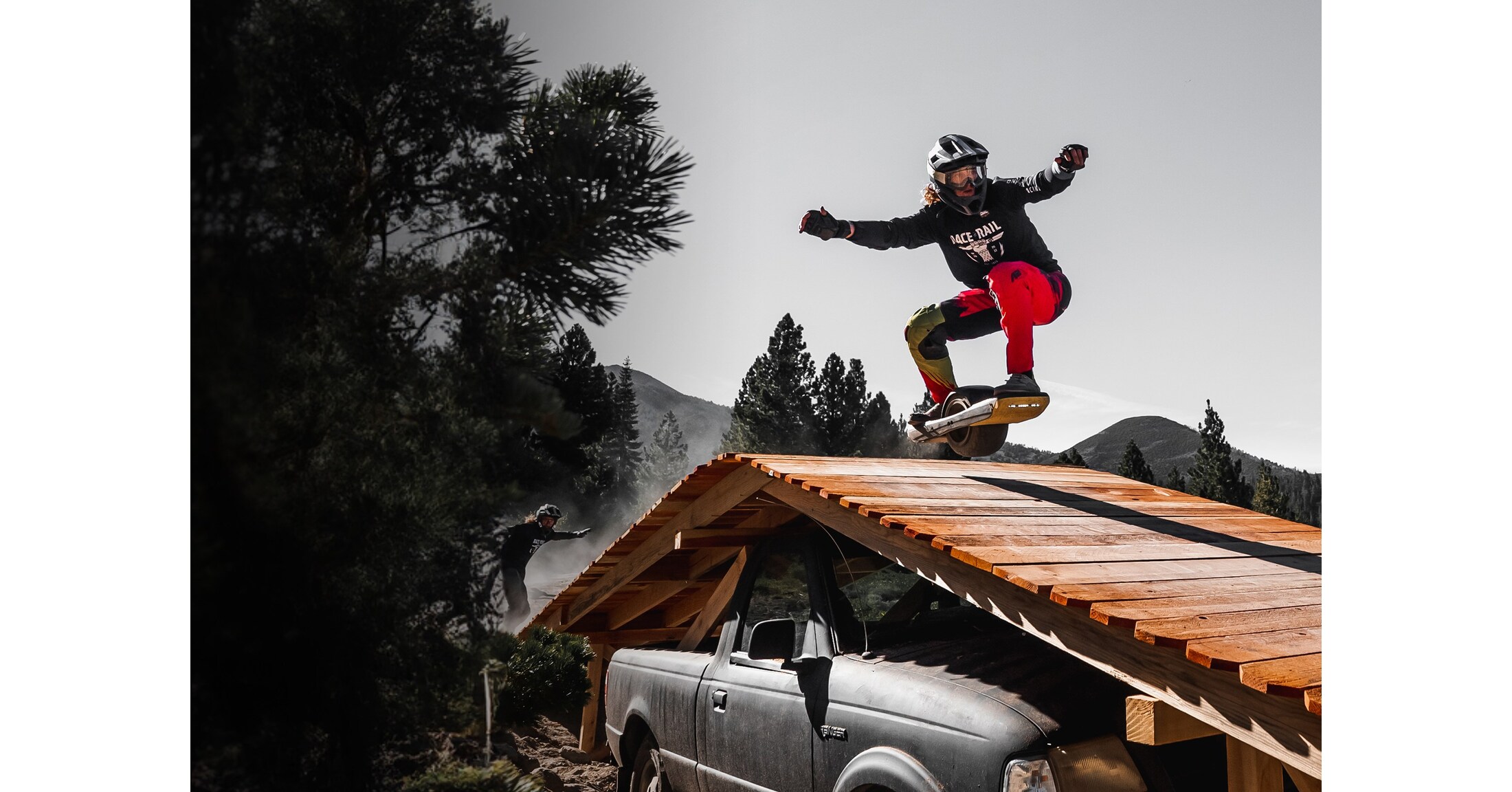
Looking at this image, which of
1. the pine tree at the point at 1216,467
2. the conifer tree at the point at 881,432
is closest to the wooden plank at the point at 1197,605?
the pine tree at the point at 1216,467

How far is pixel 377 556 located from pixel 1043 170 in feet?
10.6

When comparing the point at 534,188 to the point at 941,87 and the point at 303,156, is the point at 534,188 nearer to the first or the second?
the point at 303,156

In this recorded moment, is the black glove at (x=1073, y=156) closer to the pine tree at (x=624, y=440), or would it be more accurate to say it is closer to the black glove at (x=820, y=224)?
the black glove at (x=820, y=224)

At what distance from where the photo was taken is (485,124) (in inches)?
140

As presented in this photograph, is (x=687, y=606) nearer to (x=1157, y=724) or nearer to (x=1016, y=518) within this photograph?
(x=1016, y=518)

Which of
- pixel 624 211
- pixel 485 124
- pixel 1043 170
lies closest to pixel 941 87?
pixel 1043 170

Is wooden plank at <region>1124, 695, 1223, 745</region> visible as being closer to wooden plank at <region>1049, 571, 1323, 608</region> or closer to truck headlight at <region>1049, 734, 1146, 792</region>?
truck headlight at <region>1049, 734, 1146, 792</region>

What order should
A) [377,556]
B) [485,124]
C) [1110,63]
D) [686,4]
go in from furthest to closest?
1. [1110,63]
2. [686,4]
3. [485,124]
4. [377,556]

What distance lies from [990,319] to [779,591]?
74.6 inches

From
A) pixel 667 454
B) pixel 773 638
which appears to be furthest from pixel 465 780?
pixel 667 454

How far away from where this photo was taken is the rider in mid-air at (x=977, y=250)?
459cm

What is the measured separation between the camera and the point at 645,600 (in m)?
5.66

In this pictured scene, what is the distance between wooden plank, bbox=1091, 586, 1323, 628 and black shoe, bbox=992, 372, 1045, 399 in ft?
5.09

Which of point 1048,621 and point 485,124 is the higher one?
point 485,124
